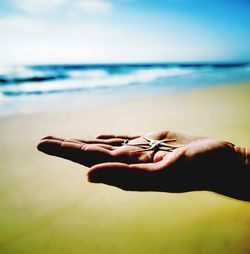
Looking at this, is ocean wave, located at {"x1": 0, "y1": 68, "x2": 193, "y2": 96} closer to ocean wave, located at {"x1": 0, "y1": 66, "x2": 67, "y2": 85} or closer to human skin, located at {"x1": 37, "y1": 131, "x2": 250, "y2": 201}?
ocean wave, located at {"x1": 0, "y1": 66, "x2": 67, "y2": 85}

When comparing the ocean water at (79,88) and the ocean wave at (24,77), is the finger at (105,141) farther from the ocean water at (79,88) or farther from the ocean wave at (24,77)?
the ocean wave at (24,77)

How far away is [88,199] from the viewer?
2.53m

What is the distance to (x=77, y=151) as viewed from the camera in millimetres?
3229

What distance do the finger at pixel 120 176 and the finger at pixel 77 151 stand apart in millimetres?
456

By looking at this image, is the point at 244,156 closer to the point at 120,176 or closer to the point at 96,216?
the point at 120,176

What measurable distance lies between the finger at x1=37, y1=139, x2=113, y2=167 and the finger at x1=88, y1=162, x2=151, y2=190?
456 millimetres

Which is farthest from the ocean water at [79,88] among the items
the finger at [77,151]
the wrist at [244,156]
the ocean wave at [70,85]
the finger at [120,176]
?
the wrist at [244,156]

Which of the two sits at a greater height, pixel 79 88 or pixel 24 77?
pixel 24 77

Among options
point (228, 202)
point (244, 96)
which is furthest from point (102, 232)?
point (244, 96)

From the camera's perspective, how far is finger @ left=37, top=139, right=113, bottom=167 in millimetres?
3100

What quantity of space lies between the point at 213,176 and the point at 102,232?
4.25 feet

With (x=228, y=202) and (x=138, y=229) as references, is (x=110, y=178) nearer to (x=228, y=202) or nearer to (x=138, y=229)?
(x=138, y=229)

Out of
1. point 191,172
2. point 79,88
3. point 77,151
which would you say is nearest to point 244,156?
point 191,172

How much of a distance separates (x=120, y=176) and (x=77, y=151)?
84cm
